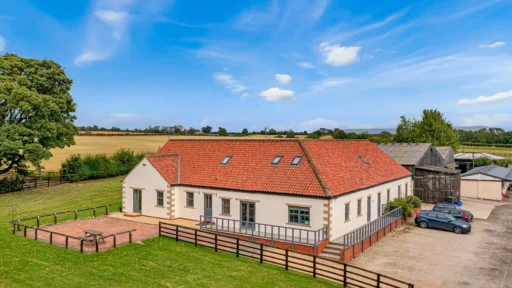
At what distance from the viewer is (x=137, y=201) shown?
2789 cm

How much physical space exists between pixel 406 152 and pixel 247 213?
93.1ft

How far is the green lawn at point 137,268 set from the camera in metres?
14.7

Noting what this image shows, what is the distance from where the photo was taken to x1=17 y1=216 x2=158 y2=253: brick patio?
770 inches

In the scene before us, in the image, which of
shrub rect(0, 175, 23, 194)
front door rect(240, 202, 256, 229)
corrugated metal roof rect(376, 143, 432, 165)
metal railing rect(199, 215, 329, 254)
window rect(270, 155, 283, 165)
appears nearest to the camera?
metal railing rect(199, 215, 329, 254)

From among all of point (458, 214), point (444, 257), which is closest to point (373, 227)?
point (444, 257)

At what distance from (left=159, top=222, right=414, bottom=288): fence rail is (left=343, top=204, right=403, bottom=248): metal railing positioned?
1.95 metres

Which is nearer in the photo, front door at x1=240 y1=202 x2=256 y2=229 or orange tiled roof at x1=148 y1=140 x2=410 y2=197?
orange tiled roof at x1=148 y1=140 x2=410 y2=197

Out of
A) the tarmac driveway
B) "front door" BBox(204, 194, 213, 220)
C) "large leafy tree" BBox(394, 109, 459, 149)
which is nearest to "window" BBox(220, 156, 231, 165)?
"front door" BBox(204, 194, 213, 220)

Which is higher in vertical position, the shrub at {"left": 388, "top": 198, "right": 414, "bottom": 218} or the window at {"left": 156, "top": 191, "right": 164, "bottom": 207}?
the window at {"left": 156, "top": 191, "right": 164, "bottom": 207}

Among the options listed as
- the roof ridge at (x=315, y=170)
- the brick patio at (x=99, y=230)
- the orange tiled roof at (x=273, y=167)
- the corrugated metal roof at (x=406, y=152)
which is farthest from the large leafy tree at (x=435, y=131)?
the brick patio at (x=99, y=230)

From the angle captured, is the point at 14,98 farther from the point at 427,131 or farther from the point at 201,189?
the point at 427,131

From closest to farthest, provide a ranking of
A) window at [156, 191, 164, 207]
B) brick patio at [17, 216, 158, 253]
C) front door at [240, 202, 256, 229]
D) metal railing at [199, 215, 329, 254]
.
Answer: brick patio at [17, 216, 158, 253], metal railing at [199, 215, 329, 254], front door at [240, 202, 256, 229], window at [156, 191, 164, 207]

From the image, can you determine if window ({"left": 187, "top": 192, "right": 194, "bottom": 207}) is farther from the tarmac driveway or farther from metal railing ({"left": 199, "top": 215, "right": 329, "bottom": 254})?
the tarmac driveway

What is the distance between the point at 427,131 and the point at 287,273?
62561mm
